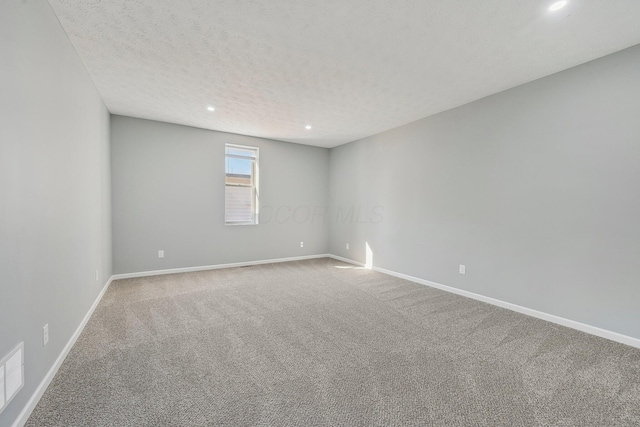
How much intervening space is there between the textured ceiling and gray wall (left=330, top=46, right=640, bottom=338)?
320 mm

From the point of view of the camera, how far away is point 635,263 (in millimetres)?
2217

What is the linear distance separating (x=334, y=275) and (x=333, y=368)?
2578mm

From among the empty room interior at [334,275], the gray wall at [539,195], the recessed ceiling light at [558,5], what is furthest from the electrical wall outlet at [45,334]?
the gray wall at [539,195]

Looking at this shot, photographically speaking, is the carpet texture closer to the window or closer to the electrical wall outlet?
the electrical wall outlet

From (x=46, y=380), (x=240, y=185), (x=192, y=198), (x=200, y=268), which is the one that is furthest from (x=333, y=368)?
(x=240, y=185)

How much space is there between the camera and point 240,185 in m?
5.04

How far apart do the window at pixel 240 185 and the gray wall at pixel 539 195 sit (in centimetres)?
284

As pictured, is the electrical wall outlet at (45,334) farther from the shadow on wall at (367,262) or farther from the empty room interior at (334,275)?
the shadow on wall at (367,262)

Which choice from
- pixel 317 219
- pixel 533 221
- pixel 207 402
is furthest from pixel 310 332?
pixel 317 219

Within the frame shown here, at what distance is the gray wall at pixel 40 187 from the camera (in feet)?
4.18

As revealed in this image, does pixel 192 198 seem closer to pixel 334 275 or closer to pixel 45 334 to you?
pixel 334 275

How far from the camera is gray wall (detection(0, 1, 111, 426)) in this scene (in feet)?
4.18

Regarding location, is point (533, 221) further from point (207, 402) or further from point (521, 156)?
point (207, 402)

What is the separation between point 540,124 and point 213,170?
4.73 metres
